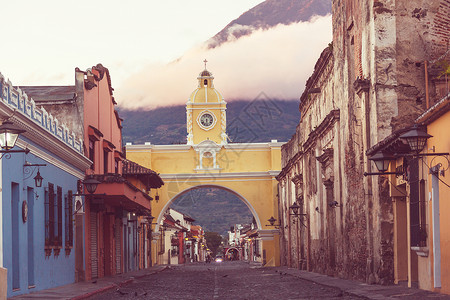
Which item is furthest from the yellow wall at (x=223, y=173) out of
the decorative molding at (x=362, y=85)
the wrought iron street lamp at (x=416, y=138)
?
the wrought iron street lamp at (x=416, y=138)

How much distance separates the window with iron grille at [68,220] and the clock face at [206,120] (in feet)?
106

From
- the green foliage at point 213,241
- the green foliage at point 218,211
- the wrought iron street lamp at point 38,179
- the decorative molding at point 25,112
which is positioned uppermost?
the decorative molding at point 25,112

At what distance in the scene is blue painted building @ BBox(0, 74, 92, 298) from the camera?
15.0 meters

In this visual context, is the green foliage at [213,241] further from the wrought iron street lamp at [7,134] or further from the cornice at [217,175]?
the wrought iron street lamp at [7,134]

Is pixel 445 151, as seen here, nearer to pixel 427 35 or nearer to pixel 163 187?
pixel 427 35

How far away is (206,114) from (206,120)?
0.73 metres

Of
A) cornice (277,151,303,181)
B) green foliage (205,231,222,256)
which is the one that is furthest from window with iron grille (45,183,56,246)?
green foliage (205,231,222,256)

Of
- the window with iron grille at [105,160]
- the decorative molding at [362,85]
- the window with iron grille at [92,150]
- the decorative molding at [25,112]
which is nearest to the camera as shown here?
the decorative molding at [25,112]

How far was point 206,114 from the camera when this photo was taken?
55.2 meters

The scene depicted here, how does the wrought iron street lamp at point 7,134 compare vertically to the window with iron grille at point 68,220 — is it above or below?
above

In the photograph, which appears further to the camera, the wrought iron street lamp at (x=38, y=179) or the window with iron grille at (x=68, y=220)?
the window with iron grille at (x=68, y=220)

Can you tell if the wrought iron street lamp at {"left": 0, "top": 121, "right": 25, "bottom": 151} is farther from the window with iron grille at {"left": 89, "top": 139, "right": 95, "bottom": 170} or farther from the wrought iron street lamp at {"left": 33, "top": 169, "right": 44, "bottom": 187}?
the window with iron grille at {"left": 89, "top": 139, "right": 95, "bottom": 170}

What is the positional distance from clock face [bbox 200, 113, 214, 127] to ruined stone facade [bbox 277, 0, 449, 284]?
1055 inches

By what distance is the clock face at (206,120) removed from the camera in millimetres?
54375
